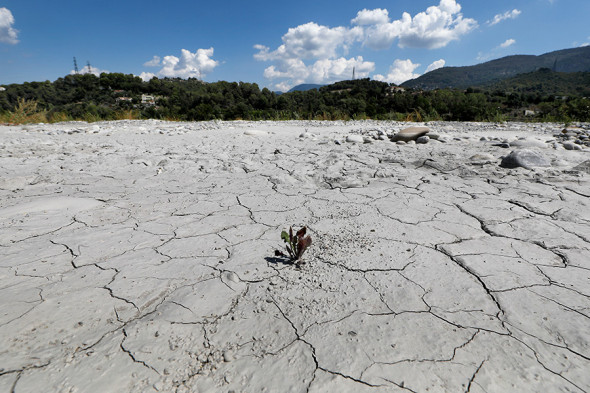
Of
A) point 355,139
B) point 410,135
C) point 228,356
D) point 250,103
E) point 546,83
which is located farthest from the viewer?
point 546,83

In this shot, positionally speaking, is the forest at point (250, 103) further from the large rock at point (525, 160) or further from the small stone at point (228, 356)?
the small stone at point (228, 356)

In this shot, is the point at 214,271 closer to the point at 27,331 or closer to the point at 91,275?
the point at 91,275

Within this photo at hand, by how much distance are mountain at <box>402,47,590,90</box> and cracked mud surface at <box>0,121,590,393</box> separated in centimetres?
8273

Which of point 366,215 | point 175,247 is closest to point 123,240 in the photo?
point 175,247

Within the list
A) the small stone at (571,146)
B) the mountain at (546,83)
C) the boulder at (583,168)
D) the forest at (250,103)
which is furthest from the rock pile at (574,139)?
the mountain at (546,83)

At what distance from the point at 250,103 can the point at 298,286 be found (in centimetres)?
1540

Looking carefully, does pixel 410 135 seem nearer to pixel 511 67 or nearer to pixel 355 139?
pixel 355 139

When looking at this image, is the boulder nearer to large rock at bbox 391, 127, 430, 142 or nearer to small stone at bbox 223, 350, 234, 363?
large rock at bbox 391, 127, 430, 142

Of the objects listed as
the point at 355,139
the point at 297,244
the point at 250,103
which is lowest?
the point at 297,244

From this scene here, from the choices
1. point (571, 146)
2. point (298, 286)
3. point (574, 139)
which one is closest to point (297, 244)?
point (298, 286)

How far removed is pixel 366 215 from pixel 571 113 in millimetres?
10427

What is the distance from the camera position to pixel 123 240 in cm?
162

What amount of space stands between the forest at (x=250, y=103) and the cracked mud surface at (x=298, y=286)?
23.8 feet

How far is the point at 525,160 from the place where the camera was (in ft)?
9.48
